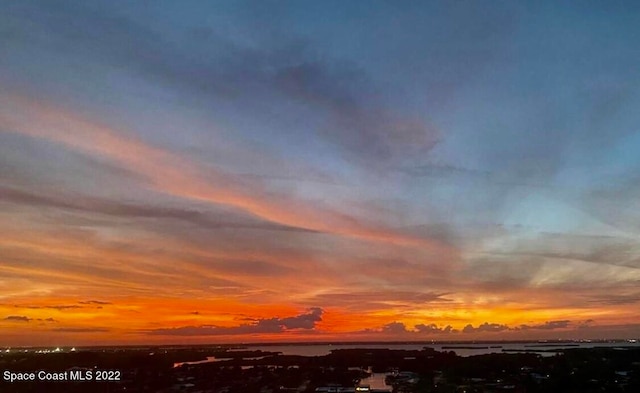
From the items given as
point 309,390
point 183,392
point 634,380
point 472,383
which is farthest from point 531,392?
point 183,392

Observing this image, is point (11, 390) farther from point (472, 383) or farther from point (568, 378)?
point (568, 378)

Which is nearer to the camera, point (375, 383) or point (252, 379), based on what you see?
point (252, 379)

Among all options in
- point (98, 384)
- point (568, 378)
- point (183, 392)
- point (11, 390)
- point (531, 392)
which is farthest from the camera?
point (568, 378)

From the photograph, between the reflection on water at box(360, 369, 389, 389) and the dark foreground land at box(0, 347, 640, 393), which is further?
the reflection on water at box(360, 369, 389, 389)

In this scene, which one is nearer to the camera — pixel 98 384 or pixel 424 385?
pixel 98 384

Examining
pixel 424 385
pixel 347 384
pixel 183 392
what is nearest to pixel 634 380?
pixel 424 385

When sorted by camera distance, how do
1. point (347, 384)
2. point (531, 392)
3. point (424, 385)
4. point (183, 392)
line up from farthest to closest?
point (347, 384) < point (424, 385) < point (531, 392) < point (183, 392)

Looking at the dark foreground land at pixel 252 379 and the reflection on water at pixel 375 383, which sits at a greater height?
the dark foreground land at pixel 252 379

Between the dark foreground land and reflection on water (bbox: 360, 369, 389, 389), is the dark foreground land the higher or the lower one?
the higher one

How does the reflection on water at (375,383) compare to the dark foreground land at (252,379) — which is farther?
the reflection on water at (375,383)
